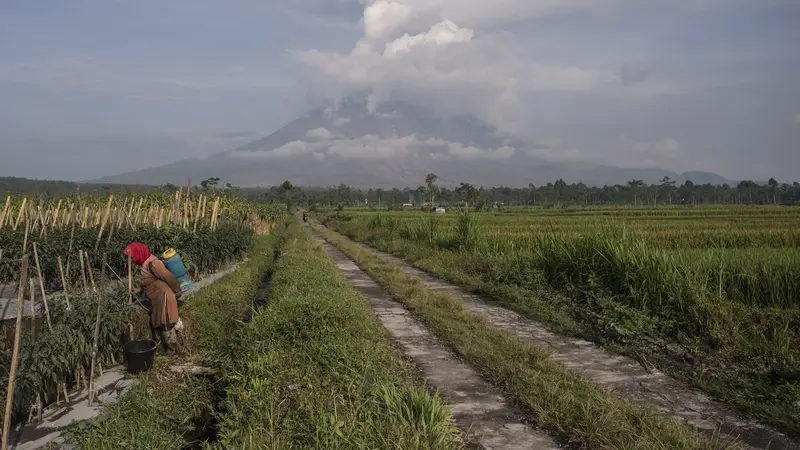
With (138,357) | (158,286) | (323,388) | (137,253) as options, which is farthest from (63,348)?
(323,388)

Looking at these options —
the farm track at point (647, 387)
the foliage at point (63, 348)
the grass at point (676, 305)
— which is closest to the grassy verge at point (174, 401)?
the foliage at point (63, 348)

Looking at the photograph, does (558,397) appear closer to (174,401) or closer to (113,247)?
(174,401)

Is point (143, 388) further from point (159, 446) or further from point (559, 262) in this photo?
point (559, 262)

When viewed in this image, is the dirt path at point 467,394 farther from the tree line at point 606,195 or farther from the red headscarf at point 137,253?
the tree line at point 606,195

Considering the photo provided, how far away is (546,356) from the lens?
18.1 ft

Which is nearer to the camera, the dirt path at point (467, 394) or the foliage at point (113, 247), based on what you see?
the dirt path at point (467, 394)

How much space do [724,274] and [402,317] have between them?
5.49 metres

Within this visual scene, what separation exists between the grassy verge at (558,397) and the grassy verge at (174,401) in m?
2.93

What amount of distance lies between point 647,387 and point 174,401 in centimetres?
494

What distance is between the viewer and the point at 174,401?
5.43m

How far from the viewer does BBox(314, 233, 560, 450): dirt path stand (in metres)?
3.67

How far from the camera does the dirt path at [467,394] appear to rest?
12.0 ft

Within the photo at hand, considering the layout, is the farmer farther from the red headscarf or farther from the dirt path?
the dirt path

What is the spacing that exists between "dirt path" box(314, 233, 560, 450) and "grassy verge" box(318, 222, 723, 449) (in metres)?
0.16
